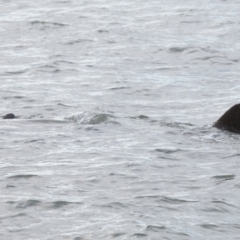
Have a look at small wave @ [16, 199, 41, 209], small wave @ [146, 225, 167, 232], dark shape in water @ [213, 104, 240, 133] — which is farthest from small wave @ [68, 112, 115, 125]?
small wave @ [146, 225, 167, 232]

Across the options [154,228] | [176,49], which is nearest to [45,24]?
[176,49]

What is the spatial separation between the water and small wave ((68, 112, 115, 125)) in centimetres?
2

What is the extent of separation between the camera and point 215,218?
9.25m

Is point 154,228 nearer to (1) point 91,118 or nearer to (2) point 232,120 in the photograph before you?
(2) point 232,120

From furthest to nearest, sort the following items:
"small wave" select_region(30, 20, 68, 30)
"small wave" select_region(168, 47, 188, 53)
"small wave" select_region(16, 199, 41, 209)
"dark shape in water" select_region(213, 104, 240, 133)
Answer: "small wave" select_region(30, 20, 68, 30) → "small wave" select_region(168, 47, 188, 53) → "dark shape in water" select_region(213, 104, 240, 133) → "small wave" select_region(16, 199, 41, 209)

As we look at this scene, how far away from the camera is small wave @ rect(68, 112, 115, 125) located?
548 inches

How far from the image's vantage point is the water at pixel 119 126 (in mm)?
9320

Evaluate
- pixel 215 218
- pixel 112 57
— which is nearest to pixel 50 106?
pixel 112 57

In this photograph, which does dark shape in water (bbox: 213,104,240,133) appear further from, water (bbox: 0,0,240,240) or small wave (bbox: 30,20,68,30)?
small wave (bbox: 30,20,68,30)

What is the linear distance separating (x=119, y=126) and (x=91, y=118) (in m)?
0.57

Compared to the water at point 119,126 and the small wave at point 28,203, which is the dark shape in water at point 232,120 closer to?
the water at point 119,126

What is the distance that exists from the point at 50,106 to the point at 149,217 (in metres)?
6.34

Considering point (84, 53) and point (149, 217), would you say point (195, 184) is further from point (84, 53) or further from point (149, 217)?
point (84, 53)

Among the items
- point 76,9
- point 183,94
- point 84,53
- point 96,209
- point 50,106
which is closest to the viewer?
point 96,209
